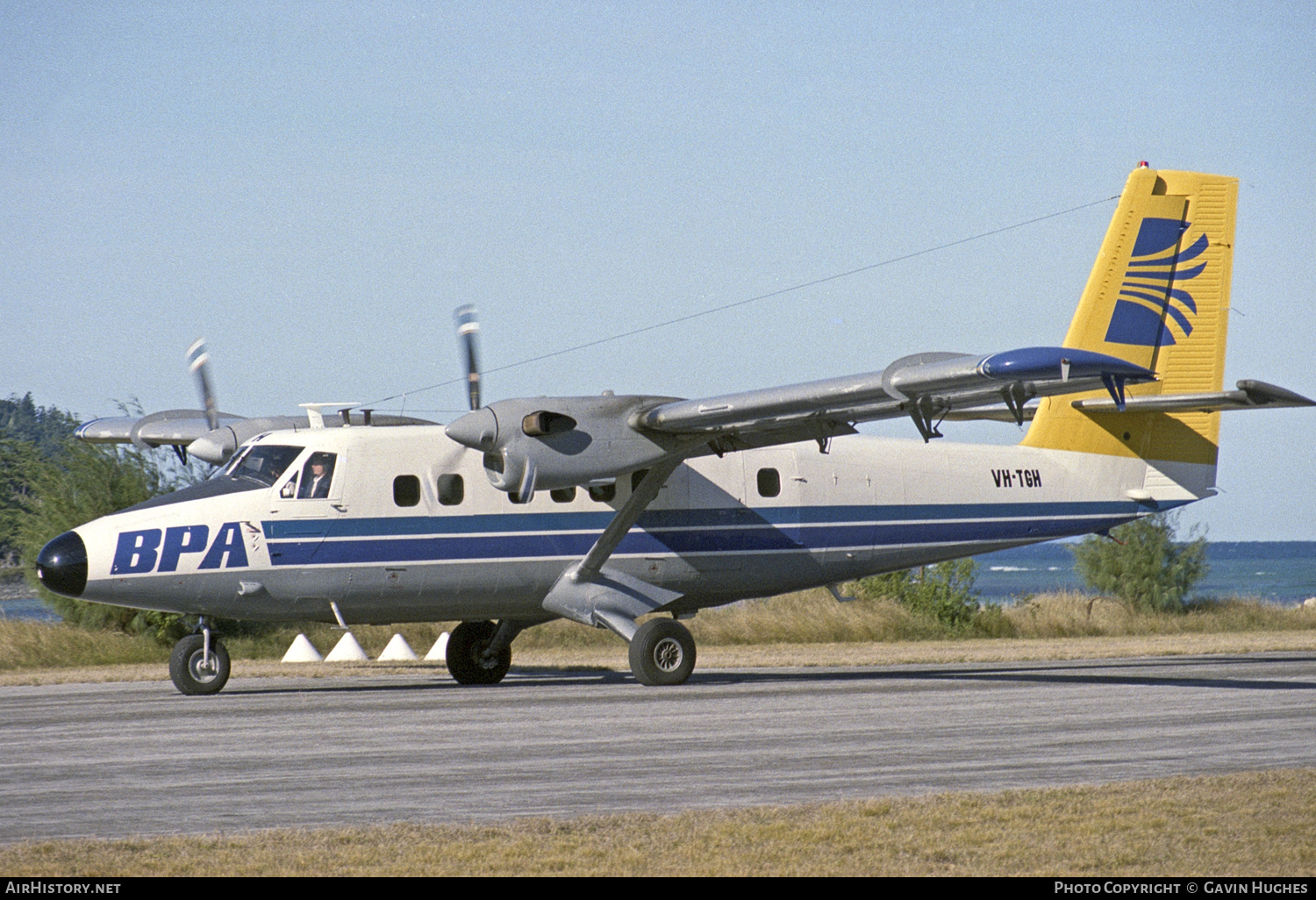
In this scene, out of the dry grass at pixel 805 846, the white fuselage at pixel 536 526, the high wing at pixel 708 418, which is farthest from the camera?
the white fuselage at pixel 536 526

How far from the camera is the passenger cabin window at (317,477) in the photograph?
58.1ft

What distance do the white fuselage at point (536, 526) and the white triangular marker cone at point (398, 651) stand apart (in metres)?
7.65

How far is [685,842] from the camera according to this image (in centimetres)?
781

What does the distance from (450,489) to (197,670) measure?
3.78 m

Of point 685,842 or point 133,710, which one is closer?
point 685,842

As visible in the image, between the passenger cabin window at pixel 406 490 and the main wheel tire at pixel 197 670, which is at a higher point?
the passenger cabin window at pixel 406 490

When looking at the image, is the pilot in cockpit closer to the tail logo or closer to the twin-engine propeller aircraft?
the twin-engine propeller aircraft

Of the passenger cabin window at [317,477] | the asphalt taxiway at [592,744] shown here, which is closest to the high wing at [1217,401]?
the asphalt taxiway at [592,744]

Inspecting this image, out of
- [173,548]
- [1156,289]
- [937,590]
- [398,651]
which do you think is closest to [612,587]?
[173,548]

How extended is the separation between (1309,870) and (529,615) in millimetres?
13509

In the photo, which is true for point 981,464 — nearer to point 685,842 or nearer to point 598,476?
point 598,476

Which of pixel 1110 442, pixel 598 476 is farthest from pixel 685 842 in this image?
pixel 1110 442

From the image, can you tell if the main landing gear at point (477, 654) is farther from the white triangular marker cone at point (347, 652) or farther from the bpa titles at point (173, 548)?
the white triangular marker cone at point (347, 652)

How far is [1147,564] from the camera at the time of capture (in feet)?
123
